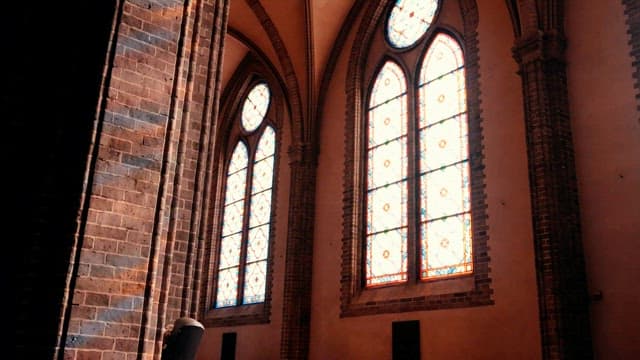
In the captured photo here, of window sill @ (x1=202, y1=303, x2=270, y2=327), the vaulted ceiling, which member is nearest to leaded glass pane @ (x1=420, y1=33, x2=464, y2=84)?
the vaulted ceiling

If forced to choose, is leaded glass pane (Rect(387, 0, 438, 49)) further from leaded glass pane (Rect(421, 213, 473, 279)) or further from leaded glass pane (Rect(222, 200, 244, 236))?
leaded glass pane (Rect(222, 200, 244, 236))

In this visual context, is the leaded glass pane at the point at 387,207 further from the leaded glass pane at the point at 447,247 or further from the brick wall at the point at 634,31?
the brick wall at the point at 634,31

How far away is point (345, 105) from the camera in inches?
522

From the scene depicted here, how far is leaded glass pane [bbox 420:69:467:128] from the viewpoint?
1070 centimetres

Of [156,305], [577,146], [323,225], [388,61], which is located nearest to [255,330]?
[323,225]

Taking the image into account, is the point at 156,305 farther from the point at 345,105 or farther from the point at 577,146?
the point at 345,105

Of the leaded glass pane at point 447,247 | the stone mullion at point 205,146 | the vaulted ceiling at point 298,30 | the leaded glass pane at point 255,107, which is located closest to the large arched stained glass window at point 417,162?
the leaded glass pane at point 447,247

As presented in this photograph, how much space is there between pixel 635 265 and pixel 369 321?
469 cm

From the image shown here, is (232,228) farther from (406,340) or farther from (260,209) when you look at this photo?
(406,340)

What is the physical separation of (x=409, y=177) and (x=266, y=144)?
547 centimetres

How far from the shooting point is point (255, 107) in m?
16.6

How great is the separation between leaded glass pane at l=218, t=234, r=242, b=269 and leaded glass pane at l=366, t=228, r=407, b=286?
16.1 feet

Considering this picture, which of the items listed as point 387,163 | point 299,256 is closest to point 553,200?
point 387,163

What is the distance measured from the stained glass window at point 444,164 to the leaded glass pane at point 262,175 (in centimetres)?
503
